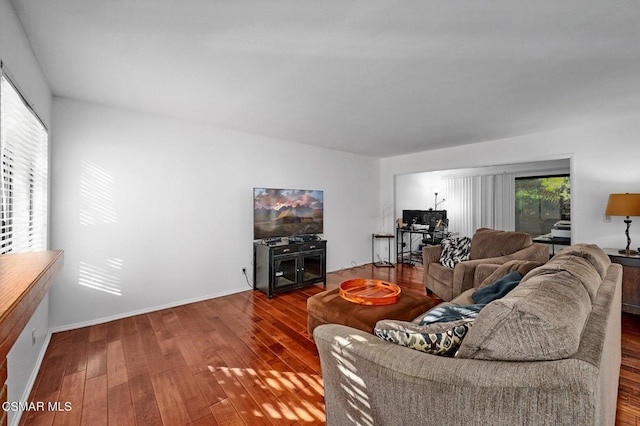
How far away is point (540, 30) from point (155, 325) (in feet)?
13.7

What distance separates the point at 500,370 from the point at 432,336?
0.26 m

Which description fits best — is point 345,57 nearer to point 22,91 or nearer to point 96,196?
point 22,91

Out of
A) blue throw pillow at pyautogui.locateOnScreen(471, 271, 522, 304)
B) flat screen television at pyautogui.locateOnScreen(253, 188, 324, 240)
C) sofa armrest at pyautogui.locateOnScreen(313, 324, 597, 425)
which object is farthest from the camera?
flat screen television at pyautogui.locateOnScreen(253, 188, 324, 240)

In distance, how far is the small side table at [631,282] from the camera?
3.09 m

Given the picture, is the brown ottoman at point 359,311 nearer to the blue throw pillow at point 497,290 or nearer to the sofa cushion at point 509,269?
the blue throw pillow at point 497,290

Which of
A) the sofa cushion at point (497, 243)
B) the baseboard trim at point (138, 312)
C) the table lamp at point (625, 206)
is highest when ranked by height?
the table lamp at point (625, 206)

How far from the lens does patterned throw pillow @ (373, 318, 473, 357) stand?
105 cm

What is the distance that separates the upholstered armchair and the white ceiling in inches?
60.2

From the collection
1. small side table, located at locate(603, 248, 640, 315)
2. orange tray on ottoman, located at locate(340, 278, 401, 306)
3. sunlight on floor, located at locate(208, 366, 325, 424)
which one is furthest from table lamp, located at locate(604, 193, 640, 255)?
sunlight on floor, located at locate(208, 366, 325, 424)

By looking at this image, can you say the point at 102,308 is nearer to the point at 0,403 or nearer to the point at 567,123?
the point at 0,403

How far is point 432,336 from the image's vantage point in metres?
1.08

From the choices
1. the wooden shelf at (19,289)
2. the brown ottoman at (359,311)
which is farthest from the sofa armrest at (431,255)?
the wooden shelf at (19,289)

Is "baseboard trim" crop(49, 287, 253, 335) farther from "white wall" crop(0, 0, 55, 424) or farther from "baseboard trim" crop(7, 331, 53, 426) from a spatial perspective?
"white wall" crop(0, 0, 55, 424)

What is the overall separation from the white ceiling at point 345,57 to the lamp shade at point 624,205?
101 centimetres
